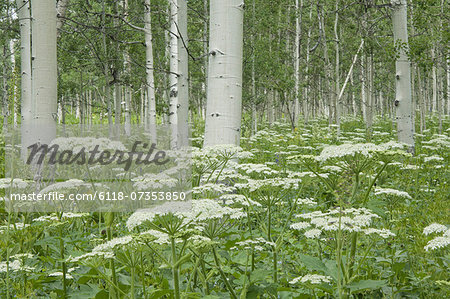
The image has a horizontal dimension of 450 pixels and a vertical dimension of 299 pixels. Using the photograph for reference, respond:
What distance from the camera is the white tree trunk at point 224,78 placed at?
163 inches

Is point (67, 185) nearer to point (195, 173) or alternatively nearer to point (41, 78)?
point (195, 173)

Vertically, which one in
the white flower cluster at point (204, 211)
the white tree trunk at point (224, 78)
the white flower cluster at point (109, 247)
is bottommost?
the white flower cluster at point (109, 247)

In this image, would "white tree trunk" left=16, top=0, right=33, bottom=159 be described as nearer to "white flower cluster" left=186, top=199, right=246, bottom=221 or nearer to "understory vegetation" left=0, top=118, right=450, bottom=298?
"understory vegetation" left=0, top=118, right=450, bottom=298

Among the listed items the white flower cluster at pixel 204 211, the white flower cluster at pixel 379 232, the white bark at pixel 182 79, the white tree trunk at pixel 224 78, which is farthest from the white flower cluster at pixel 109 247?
the white bark at pixel 182 79

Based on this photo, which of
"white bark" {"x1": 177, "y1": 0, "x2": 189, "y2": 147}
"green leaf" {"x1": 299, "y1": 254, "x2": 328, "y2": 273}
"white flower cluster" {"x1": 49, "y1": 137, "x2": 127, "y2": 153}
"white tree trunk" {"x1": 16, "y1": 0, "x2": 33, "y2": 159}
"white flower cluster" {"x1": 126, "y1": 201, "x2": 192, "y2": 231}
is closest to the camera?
"white flower cluster" {"x1": 126, "y1": 201, "x2": 192, "y2": 231}

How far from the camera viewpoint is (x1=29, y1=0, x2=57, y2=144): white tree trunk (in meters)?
5.15

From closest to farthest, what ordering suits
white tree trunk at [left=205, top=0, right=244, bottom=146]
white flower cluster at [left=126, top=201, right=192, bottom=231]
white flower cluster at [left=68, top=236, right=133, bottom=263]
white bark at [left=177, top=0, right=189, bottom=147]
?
white flower cluster at [left=68, top=236, right=133, bottom=263] < white flower cluster at [left=126, top=201, right=192, bottom=231] < white tree trunk at [left=205, top=0, right=244, bottom=146] < white bark at [left=177, top=0, right=189, bottom=147]

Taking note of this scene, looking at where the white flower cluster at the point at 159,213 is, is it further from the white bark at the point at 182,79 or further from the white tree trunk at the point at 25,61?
the white tree trunk at the point at 25,61

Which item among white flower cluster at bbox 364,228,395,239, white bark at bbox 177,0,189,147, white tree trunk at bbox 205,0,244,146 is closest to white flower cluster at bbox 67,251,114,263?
white flower cluster at bbox 364,228,395,239

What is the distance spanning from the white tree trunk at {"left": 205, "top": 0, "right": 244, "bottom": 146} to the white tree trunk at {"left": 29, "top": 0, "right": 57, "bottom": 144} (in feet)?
8.04

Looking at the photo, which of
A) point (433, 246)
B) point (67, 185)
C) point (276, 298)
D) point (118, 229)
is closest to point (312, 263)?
point (276, 298)

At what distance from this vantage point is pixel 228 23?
4195mm

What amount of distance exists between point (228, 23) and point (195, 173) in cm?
187

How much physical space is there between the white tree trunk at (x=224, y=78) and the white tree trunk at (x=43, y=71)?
2451 mm
